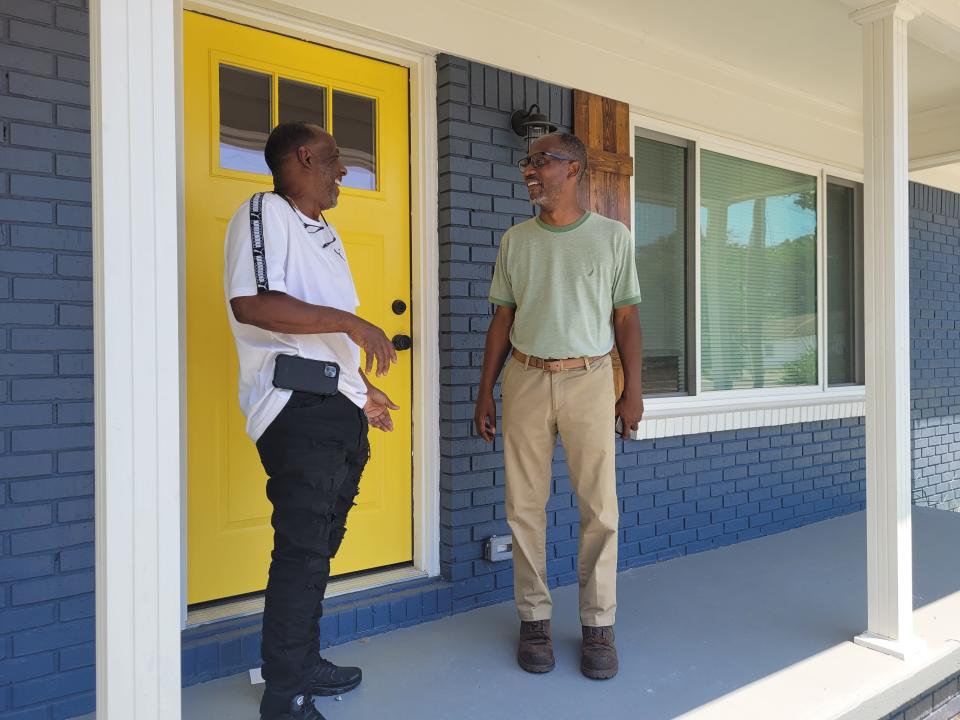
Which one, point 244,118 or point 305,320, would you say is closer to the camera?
point 305,320

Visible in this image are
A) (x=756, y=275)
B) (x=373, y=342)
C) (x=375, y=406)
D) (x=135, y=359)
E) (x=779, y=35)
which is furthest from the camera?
(x=756, y=275)

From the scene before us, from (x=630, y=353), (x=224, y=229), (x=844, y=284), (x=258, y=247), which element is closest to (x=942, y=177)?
(x=844, y=284)

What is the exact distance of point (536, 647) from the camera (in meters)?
2.44

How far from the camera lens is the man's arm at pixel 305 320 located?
1.73 m

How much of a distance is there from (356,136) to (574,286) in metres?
1.06

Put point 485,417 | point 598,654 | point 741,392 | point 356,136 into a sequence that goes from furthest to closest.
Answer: point 741,392, point 356,136, point 485,417, point 598,654

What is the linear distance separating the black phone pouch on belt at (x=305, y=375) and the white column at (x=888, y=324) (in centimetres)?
195

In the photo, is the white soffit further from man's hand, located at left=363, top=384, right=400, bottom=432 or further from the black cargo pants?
the black cargo pants

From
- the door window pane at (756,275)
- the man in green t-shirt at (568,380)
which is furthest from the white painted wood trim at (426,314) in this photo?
the door window pane at (756,275)

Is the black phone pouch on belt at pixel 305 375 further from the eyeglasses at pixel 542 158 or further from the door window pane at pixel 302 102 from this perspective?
the door window pane at pixel 302 102

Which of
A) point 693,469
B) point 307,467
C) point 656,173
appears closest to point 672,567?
point 693,469

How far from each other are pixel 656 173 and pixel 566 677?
257 centimetres

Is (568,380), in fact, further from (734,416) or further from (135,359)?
(734,416)

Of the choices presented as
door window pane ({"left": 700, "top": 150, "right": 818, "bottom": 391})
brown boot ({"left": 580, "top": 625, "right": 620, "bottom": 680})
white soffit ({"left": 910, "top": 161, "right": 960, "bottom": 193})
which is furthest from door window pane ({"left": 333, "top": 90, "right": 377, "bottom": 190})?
white soffit ({"left": 910, "top": 161, "right": 960, "bottom": 193})
